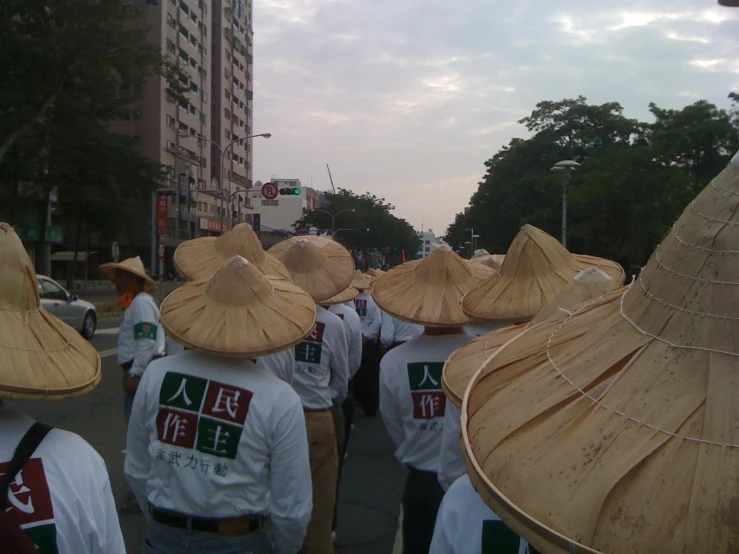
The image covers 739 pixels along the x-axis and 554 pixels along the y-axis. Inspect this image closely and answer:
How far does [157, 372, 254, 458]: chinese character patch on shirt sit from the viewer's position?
2727 mm

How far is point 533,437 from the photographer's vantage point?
1.12 m

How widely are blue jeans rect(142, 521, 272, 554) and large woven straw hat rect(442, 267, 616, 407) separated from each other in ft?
3.83

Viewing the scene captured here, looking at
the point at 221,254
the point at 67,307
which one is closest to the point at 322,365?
the point at 221,254

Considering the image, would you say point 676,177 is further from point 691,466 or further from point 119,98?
point 119,98

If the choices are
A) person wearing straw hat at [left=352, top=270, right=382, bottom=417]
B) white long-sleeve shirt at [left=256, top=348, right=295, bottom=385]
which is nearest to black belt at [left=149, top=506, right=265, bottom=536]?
white long-sleeve shirt at [left=256, top=348, right=295, bottom=385]

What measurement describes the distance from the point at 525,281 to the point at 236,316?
1.55 metres

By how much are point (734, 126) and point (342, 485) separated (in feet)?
56.8

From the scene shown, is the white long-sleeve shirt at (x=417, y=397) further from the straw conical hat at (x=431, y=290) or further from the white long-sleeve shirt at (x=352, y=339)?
the white long-sleeve shirt at (x=352, y=339)

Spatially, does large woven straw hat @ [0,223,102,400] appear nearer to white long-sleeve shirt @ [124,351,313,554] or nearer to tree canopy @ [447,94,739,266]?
white long-sleeve shirt @ [124,351,313,554]

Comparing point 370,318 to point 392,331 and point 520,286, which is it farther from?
point 520,286

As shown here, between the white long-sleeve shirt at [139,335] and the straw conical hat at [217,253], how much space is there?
15.3 inches

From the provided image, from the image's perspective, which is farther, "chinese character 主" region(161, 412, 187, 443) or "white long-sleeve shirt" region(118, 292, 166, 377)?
"white long-sleeve shirt" region(118, 292, 166, 377)

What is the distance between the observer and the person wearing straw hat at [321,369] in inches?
165

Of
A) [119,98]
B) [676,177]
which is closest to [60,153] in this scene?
[119,98]
